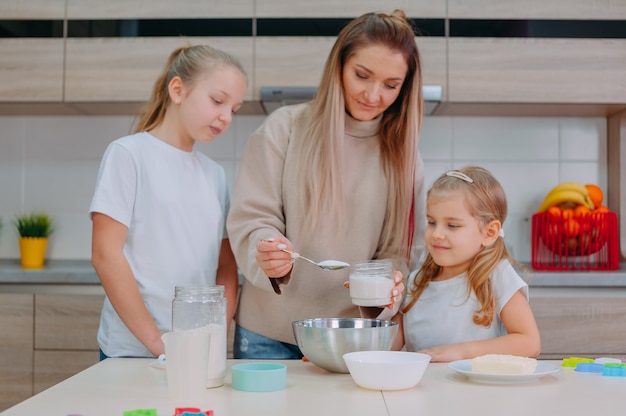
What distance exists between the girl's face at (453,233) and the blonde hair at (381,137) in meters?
0.06

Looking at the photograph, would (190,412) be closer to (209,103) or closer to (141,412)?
(141,412)

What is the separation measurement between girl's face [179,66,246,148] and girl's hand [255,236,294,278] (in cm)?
42

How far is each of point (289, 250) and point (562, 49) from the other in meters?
1.89

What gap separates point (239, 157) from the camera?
3.19 m

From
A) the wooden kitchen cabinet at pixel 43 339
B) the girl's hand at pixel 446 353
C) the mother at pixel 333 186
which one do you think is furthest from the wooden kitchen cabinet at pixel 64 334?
the girl's hand at pixel 446 353

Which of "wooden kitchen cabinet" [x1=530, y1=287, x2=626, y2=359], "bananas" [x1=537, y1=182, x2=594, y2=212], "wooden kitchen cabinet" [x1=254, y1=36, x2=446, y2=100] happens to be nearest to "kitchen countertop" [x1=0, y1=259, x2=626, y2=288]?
"wooden kitchen cabinet" [x1=530, y1=287, x2=626, y2=359]

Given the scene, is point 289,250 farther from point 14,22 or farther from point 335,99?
point 14,22

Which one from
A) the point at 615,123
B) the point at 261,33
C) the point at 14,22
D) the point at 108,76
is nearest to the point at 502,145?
the point at 615,123

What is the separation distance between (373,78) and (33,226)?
6.37ft

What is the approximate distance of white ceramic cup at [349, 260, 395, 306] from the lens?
1383 mm

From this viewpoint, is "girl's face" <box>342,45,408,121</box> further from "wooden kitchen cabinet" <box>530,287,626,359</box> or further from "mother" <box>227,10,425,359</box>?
"wooden kitchen cabinet" <box>530,287,626,359</box>

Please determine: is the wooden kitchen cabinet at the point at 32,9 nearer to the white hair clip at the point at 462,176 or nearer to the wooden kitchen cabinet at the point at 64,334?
the wooden kitchen cabinet at the point at 64,334

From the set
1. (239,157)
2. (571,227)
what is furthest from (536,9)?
(239,157)

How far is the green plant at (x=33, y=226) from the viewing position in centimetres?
303
